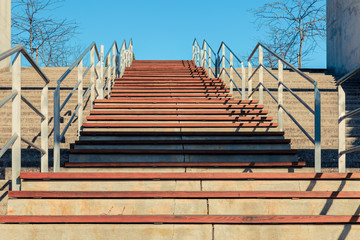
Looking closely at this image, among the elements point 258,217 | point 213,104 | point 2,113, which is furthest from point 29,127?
point 258,217

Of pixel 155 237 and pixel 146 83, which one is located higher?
pixel 146 83

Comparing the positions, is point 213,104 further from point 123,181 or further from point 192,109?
point 123,181

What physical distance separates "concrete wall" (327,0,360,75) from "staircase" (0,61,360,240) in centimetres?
695

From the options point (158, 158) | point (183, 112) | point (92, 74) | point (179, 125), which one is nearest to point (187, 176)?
point (158, 158)

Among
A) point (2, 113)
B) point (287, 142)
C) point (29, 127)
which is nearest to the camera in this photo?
point (287, 142)

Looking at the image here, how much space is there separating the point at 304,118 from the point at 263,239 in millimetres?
4476

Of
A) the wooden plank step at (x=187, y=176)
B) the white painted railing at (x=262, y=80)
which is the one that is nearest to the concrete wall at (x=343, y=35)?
the white painted railing at (x=262, y=80)

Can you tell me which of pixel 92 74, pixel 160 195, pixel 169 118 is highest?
pixel 92 74

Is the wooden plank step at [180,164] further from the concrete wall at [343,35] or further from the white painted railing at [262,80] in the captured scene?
the concrete wall at [343,35]

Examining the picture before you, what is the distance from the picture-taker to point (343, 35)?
1324 cm

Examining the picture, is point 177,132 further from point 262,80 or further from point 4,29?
point 4,29

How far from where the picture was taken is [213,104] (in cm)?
788

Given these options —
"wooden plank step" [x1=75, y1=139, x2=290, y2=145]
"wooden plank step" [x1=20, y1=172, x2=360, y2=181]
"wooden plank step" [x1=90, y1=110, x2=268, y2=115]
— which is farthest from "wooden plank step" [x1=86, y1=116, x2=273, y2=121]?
"wooden plank step" [x1=20, y1=172, x2=360, y2=181]

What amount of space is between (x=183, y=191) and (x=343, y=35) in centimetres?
1084
